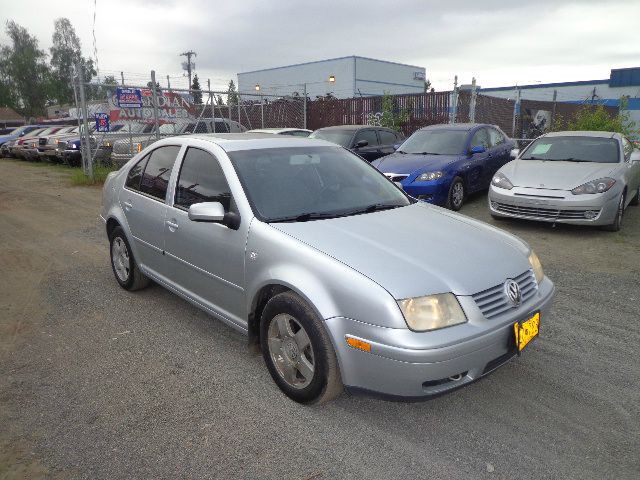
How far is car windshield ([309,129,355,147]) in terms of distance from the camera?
1025 centimetres

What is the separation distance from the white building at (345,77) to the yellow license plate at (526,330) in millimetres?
31015

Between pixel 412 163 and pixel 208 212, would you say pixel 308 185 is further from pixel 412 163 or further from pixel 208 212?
pixel 412 163

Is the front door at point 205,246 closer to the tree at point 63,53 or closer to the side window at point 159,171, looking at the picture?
the side window at point 159,171

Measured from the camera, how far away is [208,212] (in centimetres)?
309

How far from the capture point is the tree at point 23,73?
62219 millimetres

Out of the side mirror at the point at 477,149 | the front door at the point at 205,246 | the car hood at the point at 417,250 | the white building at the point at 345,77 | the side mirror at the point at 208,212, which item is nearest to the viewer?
the car hood at the point at 417,250

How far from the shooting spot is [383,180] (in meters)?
4.09

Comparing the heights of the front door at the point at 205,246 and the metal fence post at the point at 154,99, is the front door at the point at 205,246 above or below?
below

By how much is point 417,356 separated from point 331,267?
2.09 ft

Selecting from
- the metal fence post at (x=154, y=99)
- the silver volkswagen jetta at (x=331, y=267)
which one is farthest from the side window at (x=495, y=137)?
the metal fence post at (x=154, y=99)

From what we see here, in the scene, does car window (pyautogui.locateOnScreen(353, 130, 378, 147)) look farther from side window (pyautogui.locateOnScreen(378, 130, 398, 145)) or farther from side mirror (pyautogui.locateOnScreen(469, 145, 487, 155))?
side mirror (pyautogui.locateOnScreen(469, 145, 487, 155))

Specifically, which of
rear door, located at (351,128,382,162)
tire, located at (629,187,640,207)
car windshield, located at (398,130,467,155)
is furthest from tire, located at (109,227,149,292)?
tire, located at (629,187,640,207)

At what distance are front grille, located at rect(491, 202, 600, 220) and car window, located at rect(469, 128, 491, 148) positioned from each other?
2127 mm

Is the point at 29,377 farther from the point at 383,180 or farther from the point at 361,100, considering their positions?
the point at 361,100
